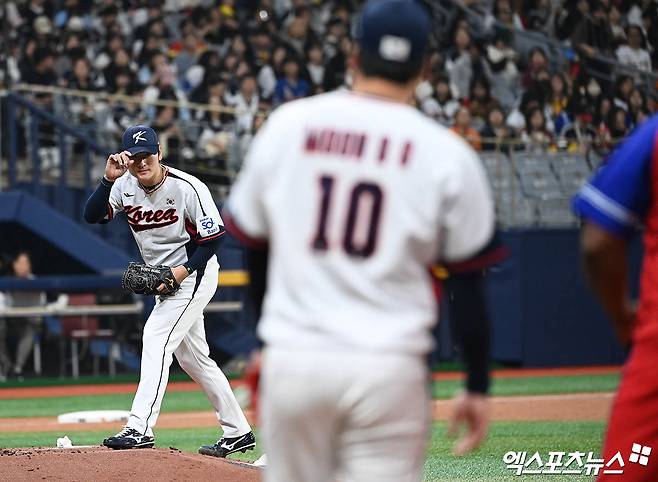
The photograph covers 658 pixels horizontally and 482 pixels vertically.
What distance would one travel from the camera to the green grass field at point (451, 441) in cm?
820

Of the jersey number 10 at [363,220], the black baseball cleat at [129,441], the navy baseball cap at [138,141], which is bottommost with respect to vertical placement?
the black baseball cleat at [129,441]

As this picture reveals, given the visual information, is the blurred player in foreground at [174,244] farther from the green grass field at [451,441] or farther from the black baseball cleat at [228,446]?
the green grass field at [451,441]

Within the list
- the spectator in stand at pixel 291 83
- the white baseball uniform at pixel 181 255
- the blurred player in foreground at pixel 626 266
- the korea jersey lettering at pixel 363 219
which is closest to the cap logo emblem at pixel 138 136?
the white baseball uniform at pixel 181 255

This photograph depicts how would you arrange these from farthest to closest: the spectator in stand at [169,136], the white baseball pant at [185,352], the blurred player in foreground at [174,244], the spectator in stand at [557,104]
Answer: the spectator in stand at [557,104] < the spectator in stand at [169,136] < the blurred player in foreground at [174,244] < the white baseball pant at [185,352]

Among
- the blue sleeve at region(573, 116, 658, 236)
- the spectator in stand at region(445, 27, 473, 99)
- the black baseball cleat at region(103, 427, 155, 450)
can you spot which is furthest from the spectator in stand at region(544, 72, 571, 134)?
the blue sleeve at region(573, 116, 658, 236)

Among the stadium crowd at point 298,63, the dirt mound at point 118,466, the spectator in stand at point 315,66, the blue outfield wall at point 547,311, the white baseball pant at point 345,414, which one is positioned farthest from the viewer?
the spectator in stand at point 315,66

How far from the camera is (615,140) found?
1708 centimetres

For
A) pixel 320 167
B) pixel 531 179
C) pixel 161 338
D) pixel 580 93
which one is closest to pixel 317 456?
pixel 320 167

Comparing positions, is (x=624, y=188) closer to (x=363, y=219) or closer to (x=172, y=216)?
(x=363, y=219)

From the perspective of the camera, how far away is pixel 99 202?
809cm

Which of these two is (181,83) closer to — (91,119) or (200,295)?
(91,119)

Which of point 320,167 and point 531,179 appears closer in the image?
point 320,167

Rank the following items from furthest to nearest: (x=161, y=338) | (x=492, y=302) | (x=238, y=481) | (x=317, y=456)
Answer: (x=492, y=302) < (x=161, y=338) < (x=238, y=481) < (x=317, y=456)

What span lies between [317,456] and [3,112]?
45.7 ft
